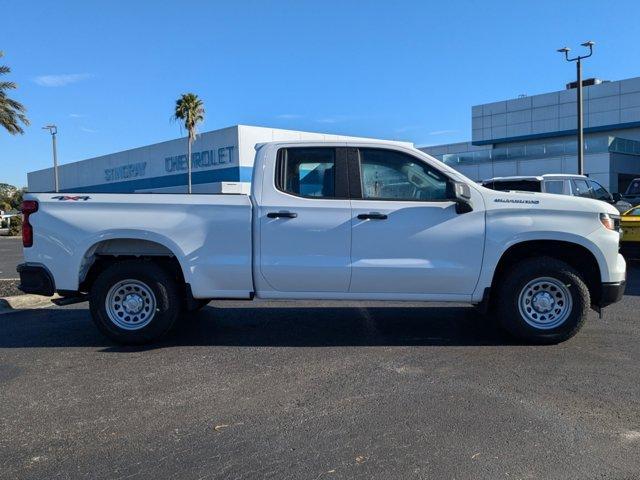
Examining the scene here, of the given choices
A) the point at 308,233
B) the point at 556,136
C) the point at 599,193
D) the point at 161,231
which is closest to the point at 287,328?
the point at 308,233

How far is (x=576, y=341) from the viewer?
611 cm

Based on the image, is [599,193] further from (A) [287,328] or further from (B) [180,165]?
(B) [180,165]

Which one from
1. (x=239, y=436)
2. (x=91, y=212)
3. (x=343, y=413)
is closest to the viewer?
(x=239, y=436)

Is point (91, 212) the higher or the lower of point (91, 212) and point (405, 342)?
the higher

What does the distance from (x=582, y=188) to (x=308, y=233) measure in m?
12.7

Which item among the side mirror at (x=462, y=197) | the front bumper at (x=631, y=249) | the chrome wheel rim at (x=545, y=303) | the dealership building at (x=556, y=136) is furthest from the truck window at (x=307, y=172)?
the dealership building at (x=556, y=136)

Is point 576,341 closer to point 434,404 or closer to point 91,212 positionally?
point 434,404

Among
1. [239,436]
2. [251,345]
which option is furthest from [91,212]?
[239,436]

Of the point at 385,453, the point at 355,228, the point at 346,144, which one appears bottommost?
the point at 385,453

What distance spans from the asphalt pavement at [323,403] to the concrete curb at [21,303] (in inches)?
61.4

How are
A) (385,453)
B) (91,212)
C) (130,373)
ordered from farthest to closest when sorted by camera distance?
(91,212) < (130,373) < (385,453)

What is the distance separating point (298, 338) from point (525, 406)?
271 centimetres

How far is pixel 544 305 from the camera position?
5.88 meters

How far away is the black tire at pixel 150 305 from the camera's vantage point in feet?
19.5
